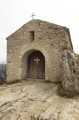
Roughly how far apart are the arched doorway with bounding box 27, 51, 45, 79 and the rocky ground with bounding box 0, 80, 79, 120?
165 centimetres

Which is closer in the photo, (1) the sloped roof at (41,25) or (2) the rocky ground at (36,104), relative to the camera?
(2) the rocky ground at (36,104)

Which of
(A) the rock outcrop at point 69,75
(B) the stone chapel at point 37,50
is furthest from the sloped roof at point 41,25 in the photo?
(A) the rock outcrop at point 69,75

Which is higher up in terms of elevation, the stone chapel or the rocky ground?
the stone chapel

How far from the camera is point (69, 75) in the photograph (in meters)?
11.8

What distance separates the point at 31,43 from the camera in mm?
14375

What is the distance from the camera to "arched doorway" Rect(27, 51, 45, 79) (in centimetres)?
1496

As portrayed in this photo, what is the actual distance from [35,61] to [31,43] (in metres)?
1.31

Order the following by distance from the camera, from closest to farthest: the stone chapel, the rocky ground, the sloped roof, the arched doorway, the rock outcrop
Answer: the rocky ground → the rock outcrop → the stone chapel → the sloped roof → the arched doorway

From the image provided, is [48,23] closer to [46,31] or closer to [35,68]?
[46,31]

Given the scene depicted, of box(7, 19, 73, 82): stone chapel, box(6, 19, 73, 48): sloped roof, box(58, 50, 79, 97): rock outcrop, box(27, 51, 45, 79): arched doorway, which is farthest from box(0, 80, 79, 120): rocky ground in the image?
box(6, 19, 73, 48): sloped roof

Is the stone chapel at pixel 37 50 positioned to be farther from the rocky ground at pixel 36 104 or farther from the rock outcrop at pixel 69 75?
the rocky ground at pixel 36 104

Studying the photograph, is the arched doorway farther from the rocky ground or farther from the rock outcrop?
the rock outcrop

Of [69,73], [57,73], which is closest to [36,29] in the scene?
[57,73]

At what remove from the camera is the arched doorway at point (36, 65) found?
1496 cm
